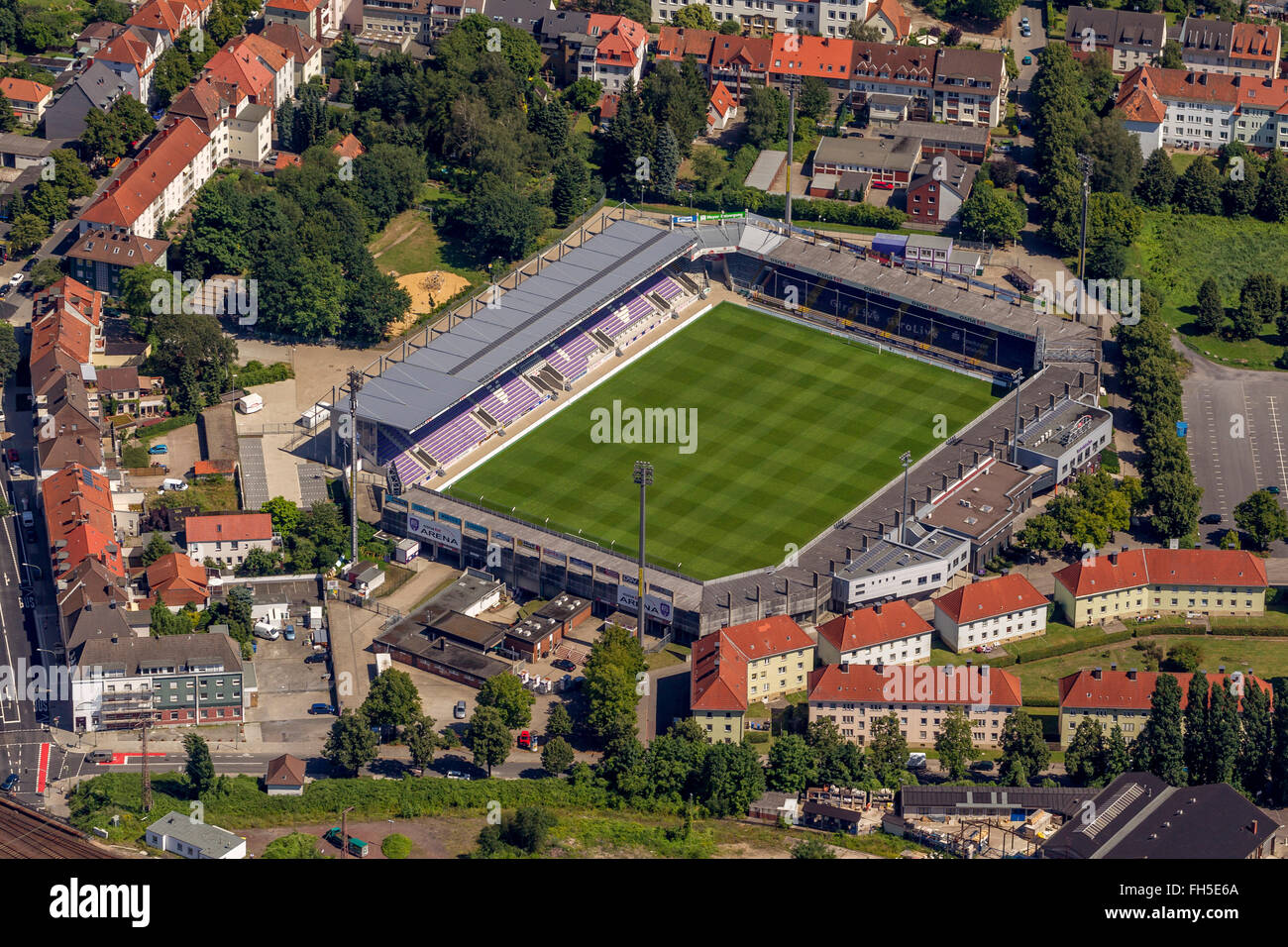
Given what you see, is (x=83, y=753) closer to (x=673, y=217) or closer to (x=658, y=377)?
(x=658, y=377)

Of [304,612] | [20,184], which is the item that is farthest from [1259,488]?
[20,184]

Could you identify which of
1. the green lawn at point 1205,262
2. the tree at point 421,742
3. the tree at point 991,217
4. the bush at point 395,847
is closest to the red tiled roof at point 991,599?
the tree at point 421,742

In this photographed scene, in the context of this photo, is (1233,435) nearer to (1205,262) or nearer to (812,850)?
(1205,262)

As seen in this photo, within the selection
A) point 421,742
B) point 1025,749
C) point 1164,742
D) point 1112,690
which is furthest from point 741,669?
point 1164,742

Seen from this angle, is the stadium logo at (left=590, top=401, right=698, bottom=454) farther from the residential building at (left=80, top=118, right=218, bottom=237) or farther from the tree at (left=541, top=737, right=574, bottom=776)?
the residential building at (left=80, top=118, right=218, bottom=237)

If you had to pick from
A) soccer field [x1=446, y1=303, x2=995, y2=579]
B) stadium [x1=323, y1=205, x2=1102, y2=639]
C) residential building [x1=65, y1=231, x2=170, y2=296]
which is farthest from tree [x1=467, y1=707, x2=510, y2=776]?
residential building [x1=65, y1=231, x2=170, y2=296]
